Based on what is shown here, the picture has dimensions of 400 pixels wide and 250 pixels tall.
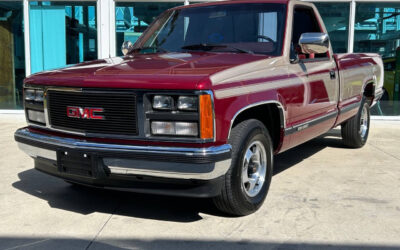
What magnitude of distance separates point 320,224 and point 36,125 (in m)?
2.44

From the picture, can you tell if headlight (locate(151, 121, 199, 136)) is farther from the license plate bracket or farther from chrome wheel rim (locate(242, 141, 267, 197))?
chrome wheel rim (locate(242, 141, 267, 197))

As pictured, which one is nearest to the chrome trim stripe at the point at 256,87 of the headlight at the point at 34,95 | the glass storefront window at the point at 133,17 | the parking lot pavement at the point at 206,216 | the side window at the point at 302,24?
the side window at the point at 302,24

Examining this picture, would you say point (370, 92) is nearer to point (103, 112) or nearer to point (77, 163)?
point (103, 112)

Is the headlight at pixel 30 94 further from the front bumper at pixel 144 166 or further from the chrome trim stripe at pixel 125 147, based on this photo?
the front bumper at pixel 144 166

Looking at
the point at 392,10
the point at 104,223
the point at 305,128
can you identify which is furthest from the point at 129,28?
the point at 104,223

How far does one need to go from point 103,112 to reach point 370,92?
15.3ft

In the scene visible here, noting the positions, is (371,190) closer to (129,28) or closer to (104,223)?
(104,223)

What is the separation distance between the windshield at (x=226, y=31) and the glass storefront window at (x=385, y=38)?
615 cm

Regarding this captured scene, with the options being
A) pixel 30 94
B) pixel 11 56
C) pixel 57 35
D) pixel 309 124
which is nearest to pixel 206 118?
pixel 30 94

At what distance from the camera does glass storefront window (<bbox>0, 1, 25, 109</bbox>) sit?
10.3m

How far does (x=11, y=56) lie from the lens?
34.4 ft

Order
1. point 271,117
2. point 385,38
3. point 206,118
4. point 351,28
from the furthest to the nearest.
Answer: point 351,28, point 385,38, point 271,117, point 206,118

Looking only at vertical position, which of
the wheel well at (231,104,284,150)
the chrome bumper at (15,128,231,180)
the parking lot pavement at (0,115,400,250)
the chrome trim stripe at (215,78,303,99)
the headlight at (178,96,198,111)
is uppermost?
the chrome trim stripe at (215,78,303,99)

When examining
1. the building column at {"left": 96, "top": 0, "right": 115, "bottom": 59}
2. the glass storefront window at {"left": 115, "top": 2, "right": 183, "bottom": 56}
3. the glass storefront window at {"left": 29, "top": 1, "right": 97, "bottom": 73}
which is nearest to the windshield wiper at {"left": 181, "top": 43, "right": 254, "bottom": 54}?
the glass storefront window at {"left": 115, "top": 2, "right": 183, "bottom": 56}
